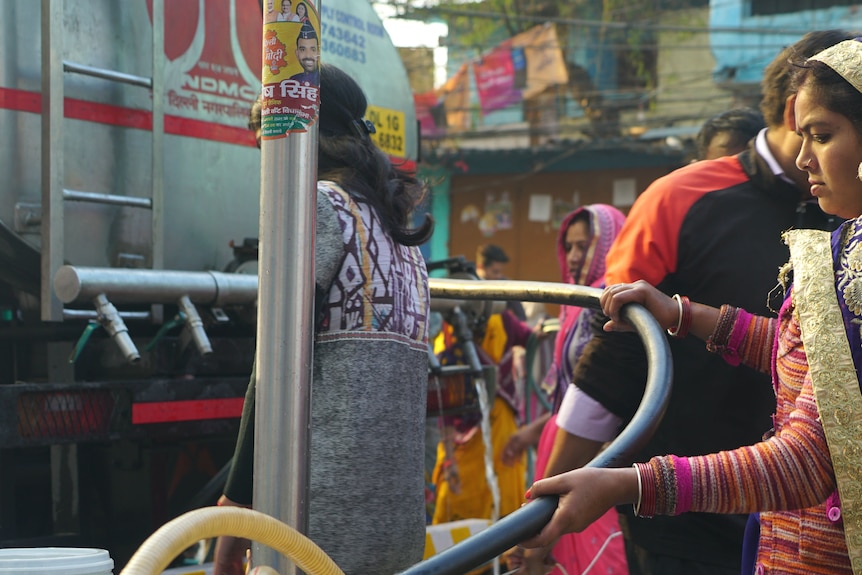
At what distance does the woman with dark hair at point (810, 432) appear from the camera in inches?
52.2

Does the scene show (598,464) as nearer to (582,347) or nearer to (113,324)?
(113,324)

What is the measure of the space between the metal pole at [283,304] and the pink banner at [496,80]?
15967mm

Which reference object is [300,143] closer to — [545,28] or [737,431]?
[737,431]

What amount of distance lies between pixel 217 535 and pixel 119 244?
256 centimetres

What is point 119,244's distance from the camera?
3.53 m

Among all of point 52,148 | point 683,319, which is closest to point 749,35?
point 52,148

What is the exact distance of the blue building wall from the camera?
14.7 metres

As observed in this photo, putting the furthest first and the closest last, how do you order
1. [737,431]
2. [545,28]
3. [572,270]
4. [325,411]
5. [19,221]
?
[545,28]
[572,270]
[19,221]
[737,431]
[325,411]

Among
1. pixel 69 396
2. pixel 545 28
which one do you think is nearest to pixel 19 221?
pixel 69 396

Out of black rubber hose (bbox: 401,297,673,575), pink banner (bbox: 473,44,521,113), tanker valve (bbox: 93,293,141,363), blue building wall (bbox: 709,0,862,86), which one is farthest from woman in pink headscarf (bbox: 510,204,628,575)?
pink banner (bbox: 473,44,521,113)

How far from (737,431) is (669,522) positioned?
26 cm

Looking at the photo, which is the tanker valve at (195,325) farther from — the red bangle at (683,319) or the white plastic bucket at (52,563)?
the white plastic bucket at (52,563)

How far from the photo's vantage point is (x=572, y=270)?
4430 millimetres

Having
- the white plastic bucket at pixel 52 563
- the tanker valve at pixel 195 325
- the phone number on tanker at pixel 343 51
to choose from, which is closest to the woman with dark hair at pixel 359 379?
the white plastic bucket at pixel 52 563
